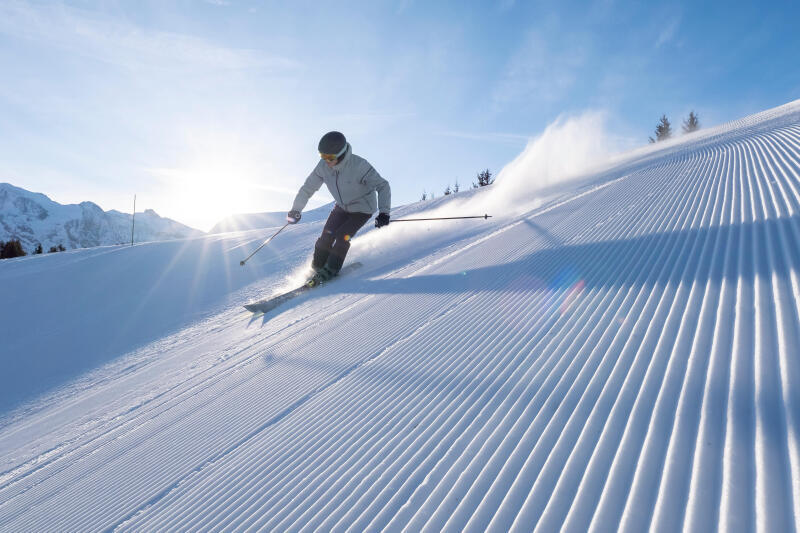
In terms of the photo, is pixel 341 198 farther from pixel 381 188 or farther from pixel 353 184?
pixel 381 188

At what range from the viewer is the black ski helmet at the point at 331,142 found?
6320 mm

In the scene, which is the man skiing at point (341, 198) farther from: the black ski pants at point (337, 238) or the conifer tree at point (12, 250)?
the conifer tree at point (12, 250)

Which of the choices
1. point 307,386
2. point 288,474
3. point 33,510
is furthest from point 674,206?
point 33,510

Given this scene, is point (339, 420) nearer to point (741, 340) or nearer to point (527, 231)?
point (741, 340)

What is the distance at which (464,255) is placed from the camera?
6.50 meters

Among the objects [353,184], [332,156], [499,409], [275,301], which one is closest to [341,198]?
[353,184]

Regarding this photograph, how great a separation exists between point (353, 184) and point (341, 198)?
0.34 meters

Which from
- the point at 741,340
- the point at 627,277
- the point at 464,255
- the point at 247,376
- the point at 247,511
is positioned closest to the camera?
the point at 741,340

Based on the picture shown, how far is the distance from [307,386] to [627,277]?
2.56 metres

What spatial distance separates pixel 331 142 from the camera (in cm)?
632

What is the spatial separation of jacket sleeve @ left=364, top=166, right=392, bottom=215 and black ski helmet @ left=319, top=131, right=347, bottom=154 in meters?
0.77

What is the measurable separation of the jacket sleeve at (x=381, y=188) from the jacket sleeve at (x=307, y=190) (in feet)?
2.96

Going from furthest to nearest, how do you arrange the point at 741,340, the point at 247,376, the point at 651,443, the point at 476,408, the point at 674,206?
the point at 674,206
the point at 247,376
the point at 476,408
the point at 741,340
the point at 651,443

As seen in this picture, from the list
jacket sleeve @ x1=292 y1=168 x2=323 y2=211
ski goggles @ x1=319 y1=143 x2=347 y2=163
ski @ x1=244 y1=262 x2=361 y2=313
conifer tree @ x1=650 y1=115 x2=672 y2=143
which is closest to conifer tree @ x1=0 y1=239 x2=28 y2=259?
jacket sleeve @ x1=292 y1=168 x2=323 y2=211
